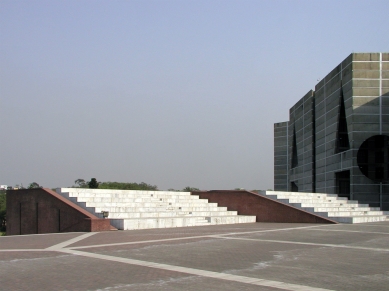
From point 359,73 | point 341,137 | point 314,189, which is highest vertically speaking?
point 359,73

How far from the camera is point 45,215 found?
23.1 meters

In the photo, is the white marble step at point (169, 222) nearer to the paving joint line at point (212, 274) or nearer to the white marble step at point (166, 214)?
the white marble step at point (166, 214)

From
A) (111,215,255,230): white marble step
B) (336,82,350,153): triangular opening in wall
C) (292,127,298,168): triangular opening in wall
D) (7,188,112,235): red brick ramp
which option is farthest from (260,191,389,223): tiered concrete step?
(292,127,298,168): triangular opening in wall

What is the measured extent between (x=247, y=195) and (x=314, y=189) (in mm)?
20535

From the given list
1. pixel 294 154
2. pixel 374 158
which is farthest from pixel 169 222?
pixel 294 154

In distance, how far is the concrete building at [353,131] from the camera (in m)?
35.3

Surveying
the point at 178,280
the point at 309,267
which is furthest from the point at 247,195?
the point at 178,280

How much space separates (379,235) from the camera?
1816 centimetres

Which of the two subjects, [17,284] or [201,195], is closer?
[17,284]

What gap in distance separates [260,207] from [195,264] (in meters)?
17.3

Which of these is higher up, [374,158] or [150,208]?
[374,158]

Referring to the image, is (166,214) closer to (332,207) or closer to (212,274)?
(332,207)

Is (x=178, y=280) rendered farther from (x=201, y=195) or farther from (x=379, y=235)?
(x=201, y=195)

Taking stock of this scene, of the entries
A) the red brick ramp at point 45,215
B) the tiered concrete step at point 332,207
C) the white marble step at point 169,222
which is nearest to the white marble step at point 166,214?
the white marble step at point 169,222
